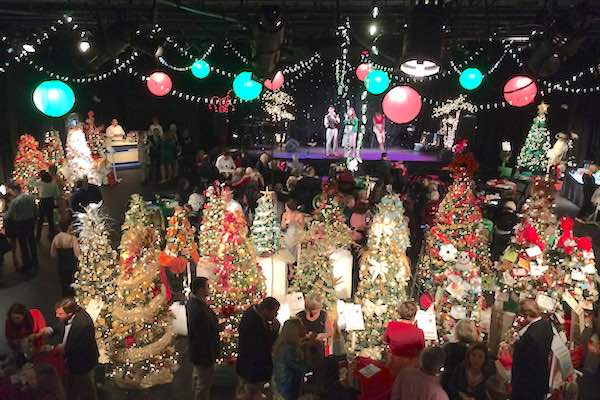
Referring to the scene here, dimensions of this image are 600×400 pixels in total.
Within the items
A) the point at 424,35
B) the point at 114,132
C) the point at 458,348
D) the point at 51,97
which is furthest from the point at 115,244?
the point at 458,348

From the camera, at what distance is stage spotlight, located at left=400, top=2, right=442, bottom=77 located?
5051 millimetres

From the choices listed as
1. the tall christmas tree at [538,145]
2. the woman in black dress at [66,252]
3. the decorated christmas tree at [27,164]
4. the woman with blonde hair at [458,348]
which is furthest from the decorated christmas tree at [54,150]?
the tall christmas tree at [538,145]

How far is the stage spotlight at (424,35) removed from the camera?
5.05 meters

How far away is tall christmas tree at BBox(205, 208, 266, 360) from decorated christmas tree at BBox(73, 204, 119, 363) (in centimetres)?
108

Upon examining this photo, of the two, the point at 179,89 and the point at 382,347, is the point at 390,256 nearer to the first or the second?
the point at 382,347

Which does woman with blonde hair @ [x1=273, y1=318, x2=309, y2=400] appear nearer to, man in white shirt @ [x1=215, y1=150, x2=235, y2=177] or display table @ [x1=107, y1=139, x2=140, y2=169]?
man in white shirt @ [x1=215, y1=150, x2=235, y2=177]

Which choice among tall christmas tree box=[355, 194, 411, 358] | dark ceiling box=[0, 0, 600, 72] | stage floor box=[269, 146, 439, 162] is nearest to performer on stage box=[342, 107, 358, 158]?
stage floor box=[269, 146, 439, 162]

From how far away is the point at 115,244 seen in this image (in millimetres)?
9383

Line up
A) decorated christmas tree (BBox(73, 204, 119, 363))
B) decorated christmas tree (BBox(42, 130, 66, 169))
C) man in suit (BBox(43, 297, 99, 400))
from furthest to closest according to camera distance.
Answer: decorated christmas tree (BBox(42, 130, 66, 169)) → decorated christmas tree (BBox(73, 204, 119, 363)) → man in suit (BBox(43, 297, 99, 400))

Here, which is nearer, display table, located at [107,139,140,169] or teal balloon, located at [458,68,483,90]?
teal balloon, located at [458,68,483,90]

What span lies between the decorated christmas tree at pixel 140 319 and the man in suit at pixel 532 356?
3.38m

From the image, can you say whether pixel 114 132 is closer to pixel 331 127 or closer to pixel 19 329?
pixel 331 127

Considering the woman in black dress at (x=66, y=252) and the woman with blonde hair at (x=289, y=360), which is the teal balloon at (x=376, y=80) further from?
the woman with blonde hair at (x=289, y=360)

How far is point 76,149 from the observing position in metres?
11.9
